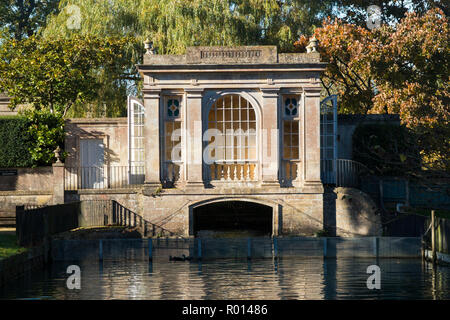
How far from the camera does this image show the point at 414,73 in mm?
31875

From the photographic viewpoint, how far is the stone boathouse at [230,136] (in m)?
25.5

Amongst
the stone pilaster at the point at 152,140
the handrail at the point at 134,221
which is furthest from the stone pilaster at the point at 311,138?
the stone pilaster at the point at 152,140

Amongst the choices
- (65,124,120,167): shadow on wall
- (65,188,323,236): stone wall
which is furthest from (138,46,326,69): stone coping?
(65,124,120,167): shadow on wall

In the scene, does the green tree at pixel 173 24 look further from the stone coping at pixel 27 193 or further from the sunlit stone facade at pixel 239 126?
Result: the stone coping at pixel 27 193

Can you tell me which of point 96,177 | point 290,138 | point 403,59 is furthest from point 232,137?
point 403,59

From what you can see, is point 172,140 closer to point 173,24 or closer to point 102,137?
point 102,137

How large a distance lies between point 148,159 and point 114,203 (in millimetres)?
2260

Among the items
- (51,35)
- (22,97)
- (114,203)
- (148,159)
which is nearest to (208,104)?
(148,159)

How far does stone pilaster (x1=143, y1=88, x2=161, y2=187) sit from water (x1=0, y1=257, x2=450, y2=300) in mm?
3776

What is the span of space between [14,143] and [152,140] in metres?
7.37

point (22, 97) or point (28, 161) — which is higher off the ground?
point (22, 97)

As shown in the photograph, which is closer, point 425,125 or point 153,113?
point 153,113

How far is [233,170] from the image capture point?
26328 millimetres

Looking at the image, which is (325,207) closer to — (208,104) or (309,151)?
(309,151)
